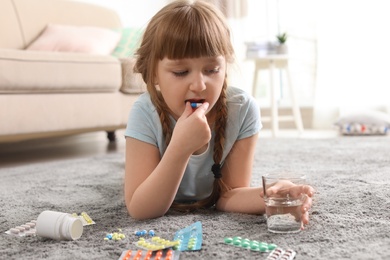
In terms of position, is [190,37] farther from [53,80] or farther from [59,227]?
[53,80]

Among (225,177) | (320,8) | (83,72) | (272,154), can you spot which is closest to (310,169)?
(272,154)

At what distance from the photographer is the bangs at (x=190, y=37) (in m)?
0.96

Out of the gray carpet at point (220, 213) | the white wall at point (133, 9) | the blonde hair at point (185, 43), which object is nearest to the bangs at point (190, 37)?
the blonde hair at point (185, 43)

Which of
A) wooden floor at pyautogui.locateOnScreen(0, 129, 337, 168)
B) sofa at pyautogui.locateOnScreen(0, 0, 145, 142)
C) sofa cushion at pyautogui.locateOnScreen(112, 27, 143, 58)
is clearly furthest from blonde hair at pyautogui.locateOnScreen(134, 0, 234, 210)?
sofa cushion at pyautogui.locateOnScreen(112, 27, 143, 58)

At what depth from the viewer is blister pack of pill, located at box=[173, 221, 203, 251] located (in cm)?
85

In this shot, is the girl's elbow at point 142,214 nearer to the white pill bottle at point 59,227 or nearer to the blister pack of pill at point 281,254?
the white pill bottle at point 59,227

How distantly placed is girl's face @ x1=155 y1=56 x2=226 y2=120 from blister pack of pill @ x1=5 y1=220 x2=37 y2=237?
1.26 feet

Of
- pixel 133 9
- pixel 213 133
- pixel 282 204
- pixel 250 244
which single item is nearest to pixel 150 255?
pixel 250 244

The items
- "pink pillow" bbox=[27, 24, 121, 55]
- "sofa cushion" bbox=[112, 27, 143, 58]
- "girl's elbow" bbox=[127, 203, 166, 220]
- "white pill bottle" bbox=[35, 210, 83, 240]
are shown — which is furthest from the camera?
"sofa cushion" bbox=[112, 27, 143, 58]

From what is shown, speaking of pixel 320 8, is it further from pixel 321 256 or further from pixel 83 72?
pixel 321 256

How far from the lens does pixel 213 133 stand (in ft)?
3.68

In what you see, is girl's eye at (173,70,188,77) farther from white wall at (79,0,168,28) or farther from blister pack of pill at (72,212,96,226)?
white wall at (79,0,168,28)

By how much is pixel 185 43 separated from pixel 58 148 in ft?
7.20

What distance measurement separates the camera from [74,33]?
3.02 meters
